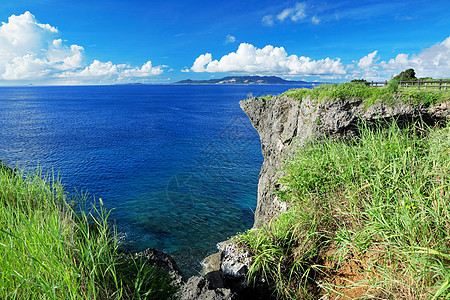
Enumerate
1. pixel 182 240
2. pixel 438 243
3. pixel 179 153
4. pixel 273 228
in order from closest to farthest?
pixel 438 243 → pixel 273 228 → pixel 182 240 → pixel 179 153

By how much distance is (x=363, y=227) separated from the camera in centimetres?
528

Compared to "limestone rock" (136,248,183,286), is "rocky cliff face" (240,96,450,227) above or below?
above

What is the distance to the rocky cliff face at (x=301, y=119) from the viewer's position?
38.6 ft

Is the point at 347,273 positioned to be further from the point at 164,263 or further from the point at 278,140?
the point at 278,140

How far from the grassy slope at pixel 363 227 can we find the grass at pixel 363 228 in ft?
0.06

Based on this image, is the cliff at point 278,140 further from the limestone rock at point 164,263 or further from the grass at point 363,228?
the limestone rock at point 164,263

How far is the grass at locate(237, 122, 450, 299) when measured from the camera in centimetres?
402

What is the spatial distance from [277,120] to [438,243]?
45.1ft

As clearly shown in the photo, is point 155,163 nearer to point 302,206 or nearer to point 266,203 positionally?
point 266,203

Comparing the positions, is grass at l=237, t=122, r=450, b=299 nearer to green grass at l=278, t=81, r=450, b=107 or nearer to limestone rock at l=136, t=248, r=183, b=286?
limestone rock at l=136, t=248, r=183, b=286

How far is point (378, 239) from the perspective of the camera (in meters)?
4.63

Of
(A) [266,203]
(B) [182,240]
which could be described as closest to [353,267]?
(A) [266,203]

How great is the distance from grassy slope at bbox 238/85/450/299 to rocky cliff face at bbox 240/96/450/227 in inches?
84.6

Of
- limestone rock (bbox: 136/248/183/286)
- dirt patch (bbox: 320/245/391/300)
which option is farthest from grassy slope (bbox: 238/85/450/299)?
limestone rock (bbox: 136/248/183/286)
